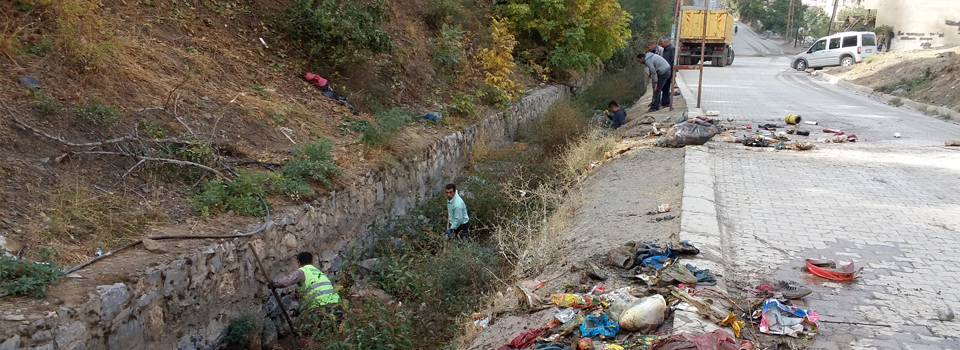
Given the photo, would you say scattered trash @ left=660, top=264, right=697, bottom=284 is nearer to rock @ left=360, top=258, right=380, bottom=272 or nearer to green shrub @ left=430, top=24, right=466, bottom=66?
rock @ left=360, top=258, right=380, bottom=272

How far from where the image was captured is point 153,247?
5.10 m

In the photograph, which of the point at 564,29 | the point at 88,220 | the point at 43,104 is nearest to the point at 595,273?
the point at 88,220

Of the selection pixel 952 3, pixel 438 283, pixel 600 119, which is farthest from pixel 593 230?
pixel 952 3

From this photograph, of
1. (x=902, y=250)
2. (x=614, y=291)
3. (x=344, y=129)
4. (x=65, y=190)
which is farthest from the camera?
(x=344, y=129)

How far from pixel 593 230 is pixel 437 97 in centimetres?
664

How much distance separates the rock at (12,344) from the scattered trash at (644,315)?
12.0 feet

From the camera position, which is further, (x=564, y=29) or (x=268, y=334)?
(x=564, y=29)

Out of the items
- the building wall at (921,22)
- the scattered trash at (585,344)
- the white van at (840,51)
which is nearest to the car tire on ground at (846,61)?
the white van at (840,51)

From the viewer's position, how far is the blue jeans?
49.6ft

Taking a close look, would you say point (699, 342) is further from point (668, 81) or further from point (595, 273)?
point (668, 81)

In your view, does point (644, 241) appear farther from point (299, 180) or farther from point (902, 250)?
point (299, 180)

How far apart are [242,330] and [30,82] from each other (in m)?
3.38

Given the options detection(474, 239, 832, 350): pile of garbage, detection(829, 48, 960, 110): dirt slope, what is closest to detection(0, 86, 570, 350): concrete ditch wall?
detection(474, 239, 832, 350): pile of garbage

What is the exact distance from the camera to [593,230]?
264 inches
